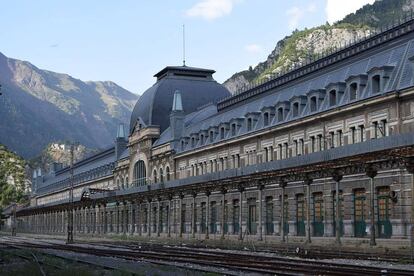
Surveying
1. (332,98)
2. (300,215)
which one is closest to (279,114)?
(332,98)

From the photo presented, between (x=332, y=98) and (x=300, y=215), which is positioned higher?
(x=332, y=98)

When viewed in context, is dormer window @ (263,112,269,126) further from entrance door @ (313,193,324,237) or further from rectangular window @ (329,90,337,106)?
entrance door @ (313,193,324,237)

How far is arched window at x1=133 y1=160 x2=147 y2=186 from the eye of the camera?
90.8 metres

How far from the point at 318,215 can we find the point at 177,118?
121 ft

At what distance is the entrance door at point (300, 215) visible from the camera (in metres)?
51.3

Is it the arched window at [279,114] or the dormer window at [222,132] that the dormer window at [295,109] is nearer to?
the arched window at [279,114]

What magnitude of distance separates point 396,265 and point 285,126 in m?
A: 30.4

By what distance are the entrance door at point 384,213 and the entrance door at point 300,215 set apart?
30.0ft

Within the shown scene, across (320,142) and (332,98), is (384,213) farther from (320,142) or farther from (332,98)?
(332,98)

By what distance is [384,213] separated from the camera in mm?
42375

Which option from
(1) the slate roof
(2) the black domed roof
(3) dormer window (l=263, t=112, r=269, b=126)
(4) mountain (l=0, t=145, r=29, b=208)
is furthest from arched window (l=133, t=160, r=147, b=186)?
(4) mountain (l=0, t=145, r=29, b=208)

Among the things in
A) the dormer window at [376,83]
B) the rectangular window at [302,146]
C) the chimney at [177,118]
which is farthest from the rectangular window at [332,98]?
the chimney at [177,118]

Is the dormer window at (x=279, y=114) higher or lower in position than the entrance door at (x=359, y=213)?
higher

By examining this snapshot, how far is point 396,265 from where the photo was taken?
24844 mm
